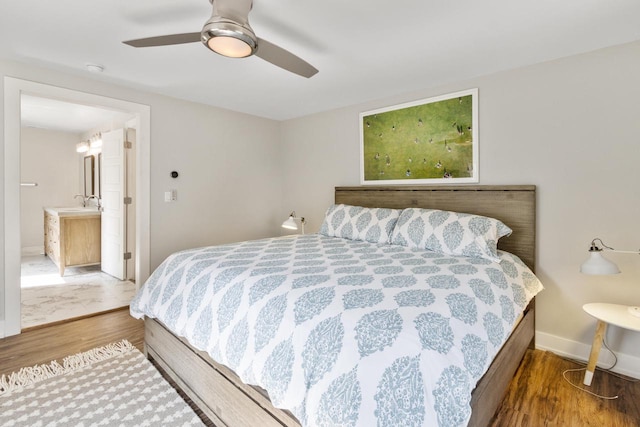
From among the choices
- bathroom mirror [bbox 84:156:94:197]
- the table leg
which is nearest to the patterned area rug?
the table leg

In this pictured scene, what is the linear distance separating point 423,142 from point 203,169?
2.44 metres

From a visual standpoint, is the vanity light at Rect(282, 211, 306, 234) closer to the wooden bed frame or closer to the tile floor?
the wooden bed frame

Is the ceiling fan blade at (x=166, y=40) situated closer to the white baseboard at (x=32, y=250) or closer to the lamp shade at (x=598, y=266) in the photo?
the lamp shade at (x=598, y=266)

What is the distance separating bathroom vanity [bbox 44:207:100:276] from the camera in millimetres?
4336

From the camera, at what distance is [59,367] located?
2.17 metres

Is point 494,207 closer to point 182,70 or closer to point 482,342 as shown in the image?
point 482,342

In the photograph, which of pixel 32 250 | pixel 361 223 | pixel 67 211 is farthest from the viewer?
pixel 32 250

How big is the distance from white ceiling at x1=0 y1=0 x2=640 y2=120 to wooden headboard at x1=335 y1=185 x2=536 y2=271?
98 cm

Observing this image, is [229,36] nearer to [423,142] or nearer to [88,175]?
[423,142]

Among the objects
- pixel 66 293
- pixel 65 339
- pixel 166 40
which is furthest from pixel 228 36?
pixel 66 293

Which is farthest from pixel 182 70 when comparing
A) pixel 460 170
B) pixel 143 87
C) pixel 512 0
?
pixel 460 170

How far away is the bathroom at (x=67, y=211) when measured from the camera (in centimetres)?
350

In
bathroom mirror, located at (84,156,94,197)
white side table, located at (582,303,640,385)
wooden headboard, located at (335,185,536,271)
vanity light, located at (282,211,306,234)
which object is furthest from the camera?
bathroom mirror, located at (84,156,94,197)

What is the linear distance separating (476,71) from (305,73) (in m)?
1.53
